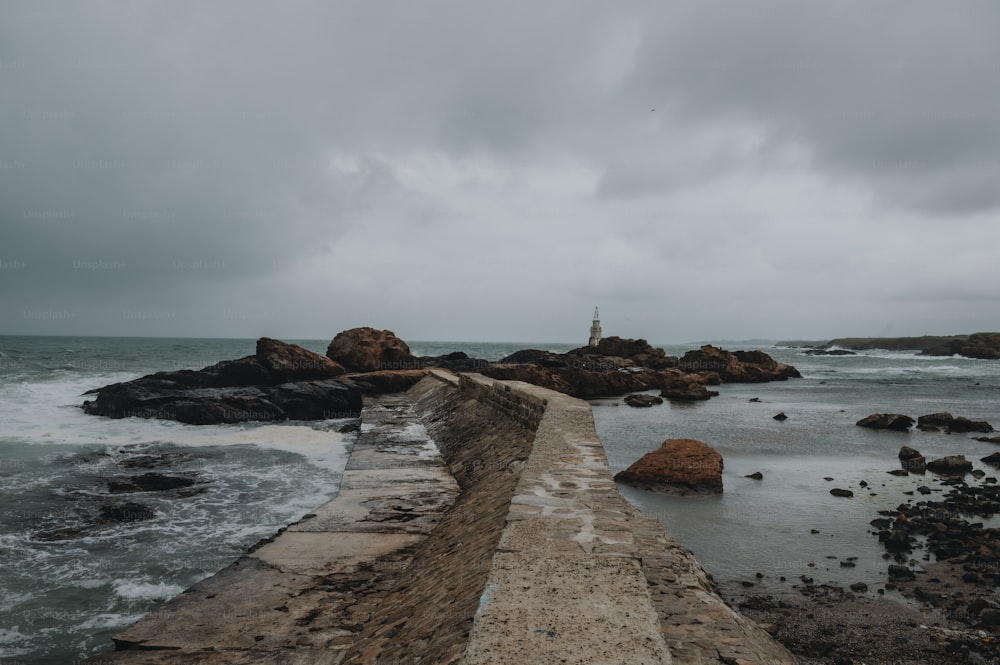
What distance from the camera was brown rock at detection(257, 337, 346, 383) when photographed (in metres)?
25.1

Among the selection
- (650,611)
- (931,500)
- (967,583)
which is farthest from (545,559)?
(931,500)

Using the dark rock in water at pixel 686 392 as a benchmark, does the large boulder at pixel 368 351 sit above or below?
above

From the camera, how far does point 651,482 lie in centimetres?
1050

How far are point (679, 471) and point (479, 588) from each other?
781cm

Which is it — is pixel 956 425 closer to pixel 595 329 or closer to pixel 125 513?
pixel 125 513

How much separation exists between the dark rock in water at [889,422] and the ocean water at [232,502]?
0.51 m

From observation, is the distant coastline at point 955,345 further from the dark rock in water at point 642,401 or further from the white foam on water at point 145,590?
the white foam on water at point 145,590

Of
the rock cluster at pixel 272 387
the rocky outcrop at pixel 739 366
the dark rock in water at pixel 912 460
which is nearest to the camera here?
the dark rock in water at pixel 912 460

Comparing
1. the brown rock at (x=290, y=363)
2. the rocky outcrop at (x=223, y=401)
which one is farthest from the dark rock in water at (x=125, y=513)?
the brown rock at (x=290, y=363)

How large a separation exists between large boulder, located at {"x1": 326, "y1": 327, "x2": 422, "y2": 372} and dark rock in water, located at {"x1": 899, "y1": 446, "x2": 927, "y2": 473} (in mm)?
22645

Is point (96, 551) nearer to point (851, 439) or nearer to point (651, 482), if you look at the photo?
point (651, 482)

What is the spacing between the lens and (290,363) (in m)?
25.2

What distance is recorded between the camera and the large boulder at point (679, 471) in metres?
10.2

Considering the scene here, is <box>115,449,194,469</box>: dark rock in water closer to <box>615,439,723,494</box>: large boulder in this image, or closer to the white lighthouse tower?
<box>615,439,723,494</box>: large boulder
